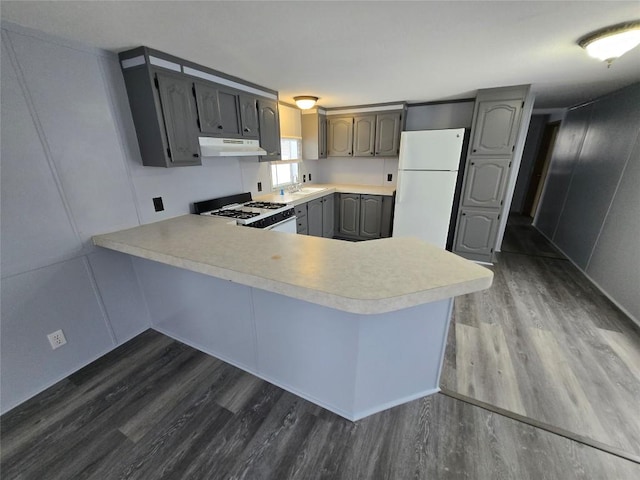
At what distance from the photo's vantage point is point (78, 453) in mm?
1380

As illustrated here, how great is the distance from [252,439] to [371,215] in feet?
10.9

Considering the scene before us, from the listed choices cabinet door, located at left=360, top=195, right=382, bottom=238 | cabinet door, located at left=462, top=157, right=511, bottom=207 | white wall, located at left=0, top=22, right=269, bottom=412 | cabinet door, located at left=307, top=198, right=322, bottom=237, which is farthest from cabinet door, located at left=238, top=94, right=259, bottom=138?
cabinet door, located at left=462, top=157, right=511, bottom=207

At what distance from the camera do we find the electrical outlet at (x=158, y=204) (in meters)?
2.21

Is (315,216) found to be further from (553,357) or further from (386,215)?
(553,357)

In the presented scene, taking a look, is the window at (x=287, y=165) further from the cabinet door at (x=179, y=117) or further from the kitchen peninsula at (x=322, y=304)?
the kitchen peninsula at (x=322, y=304)

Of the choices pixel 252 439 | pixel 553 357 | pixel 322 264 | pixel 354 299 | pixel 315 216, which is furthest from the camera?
pixel 315 216

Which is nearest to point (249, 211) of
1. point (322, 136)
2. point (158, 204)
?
point (158, 204)

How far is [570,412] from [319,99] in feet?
12.6

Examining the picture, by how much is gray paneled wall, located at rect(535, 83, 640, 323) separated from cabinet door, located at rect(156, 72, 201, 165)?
417 centimetres

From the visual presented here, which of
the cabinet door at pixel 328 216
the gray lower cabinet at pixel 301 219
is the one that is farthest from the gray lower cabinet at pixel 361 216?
the gray lower cabinet at pixel 301 219

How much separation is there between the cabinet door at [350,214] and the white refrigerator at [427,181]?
70 centimetres

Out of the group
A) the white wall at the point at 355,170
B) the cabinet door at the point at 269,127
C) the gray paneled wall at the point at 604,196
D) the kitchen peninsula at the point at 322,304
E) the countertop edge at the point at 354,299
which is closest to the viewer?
the countertop edge at the point at 354,299

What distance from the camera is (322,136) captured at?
4.25 m

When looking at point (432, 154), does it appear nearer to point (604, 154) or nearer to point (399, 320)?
point (604, 154)
